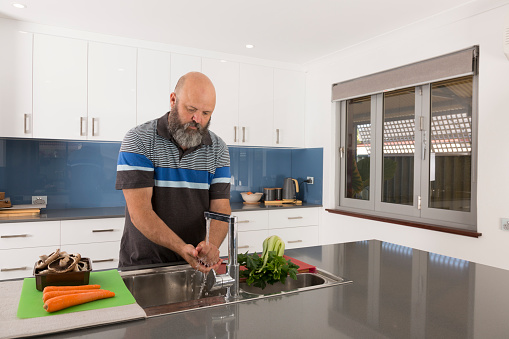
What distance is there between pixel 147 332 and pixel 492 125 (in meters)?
2.61

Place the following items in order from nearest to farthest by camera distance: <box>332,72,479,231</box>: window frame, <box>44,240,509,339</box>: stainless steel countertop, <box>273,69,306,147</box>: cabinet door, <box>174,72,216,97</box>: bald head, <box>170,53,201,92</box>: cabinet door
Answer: <box>44,240,509,339</box>: stainless steel countertop
<box>174,72,216,97</box>: bald head
<box>332,72,479,231</box>: window frame
<box>170,53,201,92</box>: cabinet door
<box>273,69,306,147</box>: cabinet door

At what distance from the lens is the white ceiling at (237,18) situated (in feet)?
9.24

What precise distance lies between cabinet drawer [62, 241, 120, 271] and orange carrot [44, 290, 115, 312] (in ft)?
7.48

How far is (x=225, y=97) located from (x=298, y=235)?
5.31ft

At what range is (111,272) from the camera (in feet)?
4.49

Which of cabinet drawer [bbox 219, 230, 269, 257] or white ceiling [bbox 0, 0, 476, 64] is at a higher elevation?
white ceiling [bbox 0, 0, 476, 64]

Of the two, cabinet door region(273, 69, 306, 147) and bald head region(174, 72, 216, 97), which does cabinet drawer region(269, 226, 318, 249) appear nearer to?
cabinet door region(273, 69, 306, 147)

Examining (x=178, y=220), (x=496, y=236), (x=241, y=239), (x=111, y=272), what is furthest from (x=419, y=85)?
(x=111, y=272)

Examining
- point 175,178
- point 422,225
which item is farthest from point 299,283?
point 422,225

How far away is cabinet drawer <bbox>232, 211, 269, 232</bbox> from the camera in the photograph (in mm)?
3879

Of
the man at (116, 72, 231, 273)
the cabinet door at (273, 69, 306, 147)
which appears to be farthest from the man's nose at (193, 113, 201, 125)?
the cabinet door at (273, 69, 306, 147)

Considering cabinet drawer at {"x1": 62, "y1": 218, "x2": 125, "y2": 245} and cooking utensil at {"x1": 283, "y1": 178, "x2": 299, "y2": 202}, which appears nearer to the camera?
cabinet drawer at {"x1": 62, "y1": 218, "x2": 125, "y2": 245}

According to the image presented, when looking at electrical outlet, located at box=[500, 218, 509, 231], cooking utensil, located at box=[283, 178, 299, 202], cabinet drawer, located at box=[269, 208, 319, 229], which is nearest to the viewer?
electrical outlet, located at box=[500, 218, 509, 231]

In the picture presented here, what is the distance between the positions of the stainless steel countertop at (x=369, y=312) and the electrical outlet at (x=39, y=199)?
115 inches
